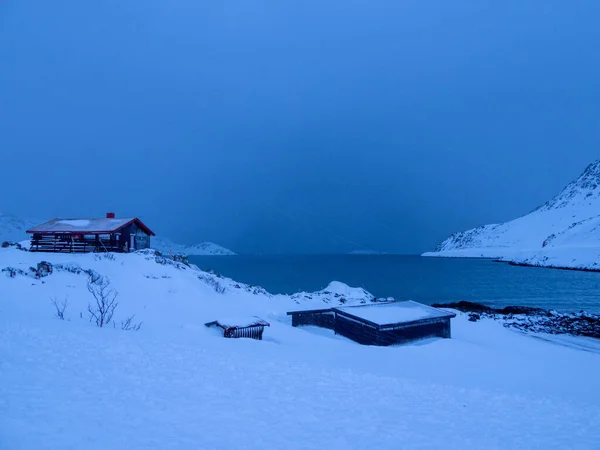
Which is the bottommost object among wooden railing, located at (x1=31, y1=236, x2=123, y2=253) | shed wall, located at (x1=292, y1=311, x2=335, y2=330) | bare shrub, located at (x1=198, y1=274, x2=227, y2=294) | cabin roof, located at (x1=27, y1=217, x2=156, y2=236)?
shed wall, located at (x1=292, y1=311, x2=335, y2=330)

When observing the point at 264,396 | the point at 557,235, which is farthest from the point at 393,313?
the point at 557,235

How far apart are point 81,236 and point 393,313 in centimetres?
3189

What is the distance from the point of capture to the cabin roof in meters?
34.4

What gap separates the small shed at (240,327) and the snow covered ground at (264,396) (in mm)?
1402

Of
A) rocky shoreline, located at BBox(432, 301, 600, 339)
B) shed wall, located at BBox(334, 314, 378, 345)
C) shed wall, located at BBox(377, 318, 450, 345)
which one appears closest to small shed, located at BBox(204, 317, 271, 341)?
shed wall, located at BBox(334, 314, 378, 345)

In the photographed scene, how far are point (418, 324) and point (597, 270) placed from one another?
93625 mm

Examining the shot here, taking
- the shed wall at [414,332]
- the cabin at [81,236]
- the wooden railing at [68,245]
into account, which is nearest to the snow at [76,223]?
the cabin at [81,236]

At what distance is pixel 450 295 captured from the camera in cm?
5475

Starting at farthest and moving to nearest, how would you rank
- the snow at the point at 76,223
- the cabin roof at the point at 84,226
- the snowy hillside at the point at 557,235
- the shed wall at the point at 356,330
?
the snowy hillside at the point at 557,235 < the snow at the point at 76,223 < the cabin roof at the point at 84,226 < the shed wall at the point at 356,330

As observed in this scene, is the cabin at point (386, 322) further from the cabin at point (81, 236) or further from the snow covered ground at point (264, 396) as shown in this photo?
the cabin at point (81, 236)

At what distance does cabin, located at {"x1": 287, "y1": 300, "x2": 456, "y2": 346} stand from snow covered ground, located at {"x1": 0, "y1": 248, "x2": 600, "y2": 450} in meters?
1.52

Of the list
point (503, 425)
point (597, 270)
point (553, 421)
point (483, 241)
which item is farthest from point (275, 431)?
point (483, 241)

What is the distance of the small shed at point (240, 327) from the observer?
18250 millimetres

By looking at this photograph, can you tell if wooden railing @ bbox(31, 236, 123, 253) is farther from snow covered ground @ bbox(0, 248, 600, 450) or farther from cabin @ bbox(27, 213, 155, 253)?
snow covered ground @ bbox(0, 248, 600, 450)
